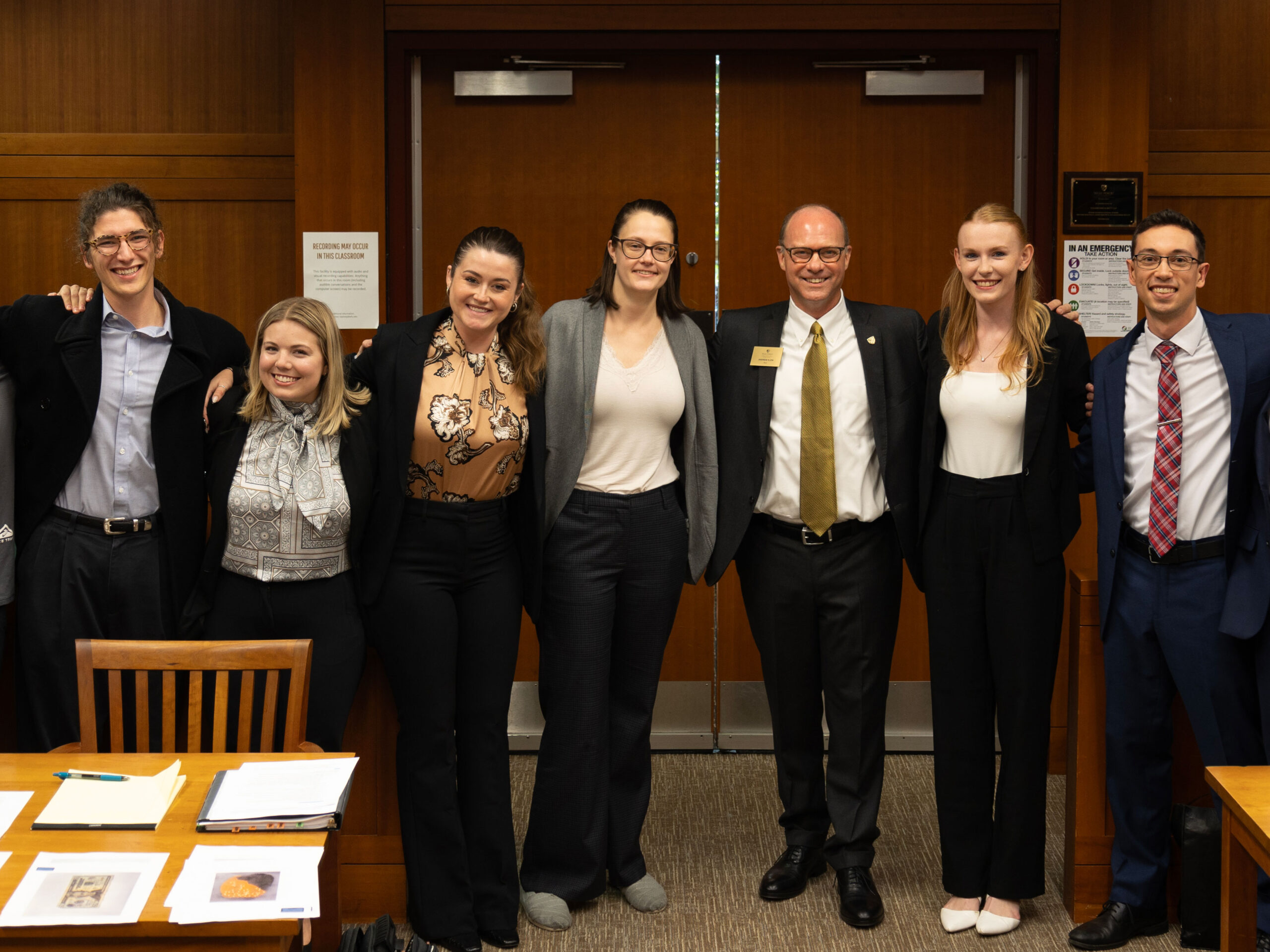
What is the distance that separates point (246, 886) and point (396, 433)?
1239mm

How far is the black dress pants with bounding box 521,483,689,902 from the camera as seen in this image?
2.85 meters

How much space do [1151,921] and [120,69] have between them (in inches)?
167

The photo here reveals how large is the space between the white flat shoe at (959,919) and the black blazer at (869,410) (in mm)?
908

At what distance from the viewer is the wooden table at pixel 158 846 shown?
150cm

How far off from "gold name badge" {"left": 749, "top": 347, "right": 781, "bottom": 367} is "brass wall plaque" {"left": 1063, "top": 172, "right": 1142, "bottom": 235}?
1599 mm

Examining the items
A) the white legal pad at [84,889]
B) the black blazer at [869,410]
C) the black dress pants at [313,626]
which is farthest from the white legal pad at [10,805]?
the black blazer at [869,410]

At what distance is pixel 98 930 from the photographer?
1495mm

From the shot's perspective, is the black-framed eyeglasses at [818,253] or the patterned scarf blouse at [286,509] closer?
the patterned scarf blouse at [286,509]

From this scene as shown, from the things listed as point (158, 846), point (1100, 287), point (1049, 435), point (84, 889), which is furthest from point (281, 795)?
point (1100, 287)

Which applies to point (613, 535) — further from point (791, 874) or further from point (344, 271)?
point (344, 271)

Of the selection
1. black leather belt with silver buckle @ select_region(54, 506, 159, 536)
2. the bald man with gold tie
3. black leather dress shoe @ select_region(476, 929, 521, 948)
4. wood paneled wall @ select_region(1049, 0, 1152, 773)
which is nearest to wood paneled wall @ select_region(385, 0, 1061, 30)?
wood paneled wall @ select_region(1049, 0, 1152, 773)

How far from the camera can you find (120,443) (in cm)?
266

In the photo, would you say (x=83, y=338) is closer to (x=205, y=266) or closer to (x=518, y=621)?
(x=518, y=621)

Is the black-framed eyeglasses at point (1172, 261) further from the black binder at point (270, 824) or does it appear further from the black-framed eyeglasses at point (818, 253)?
the black binder at point (270, 824)
